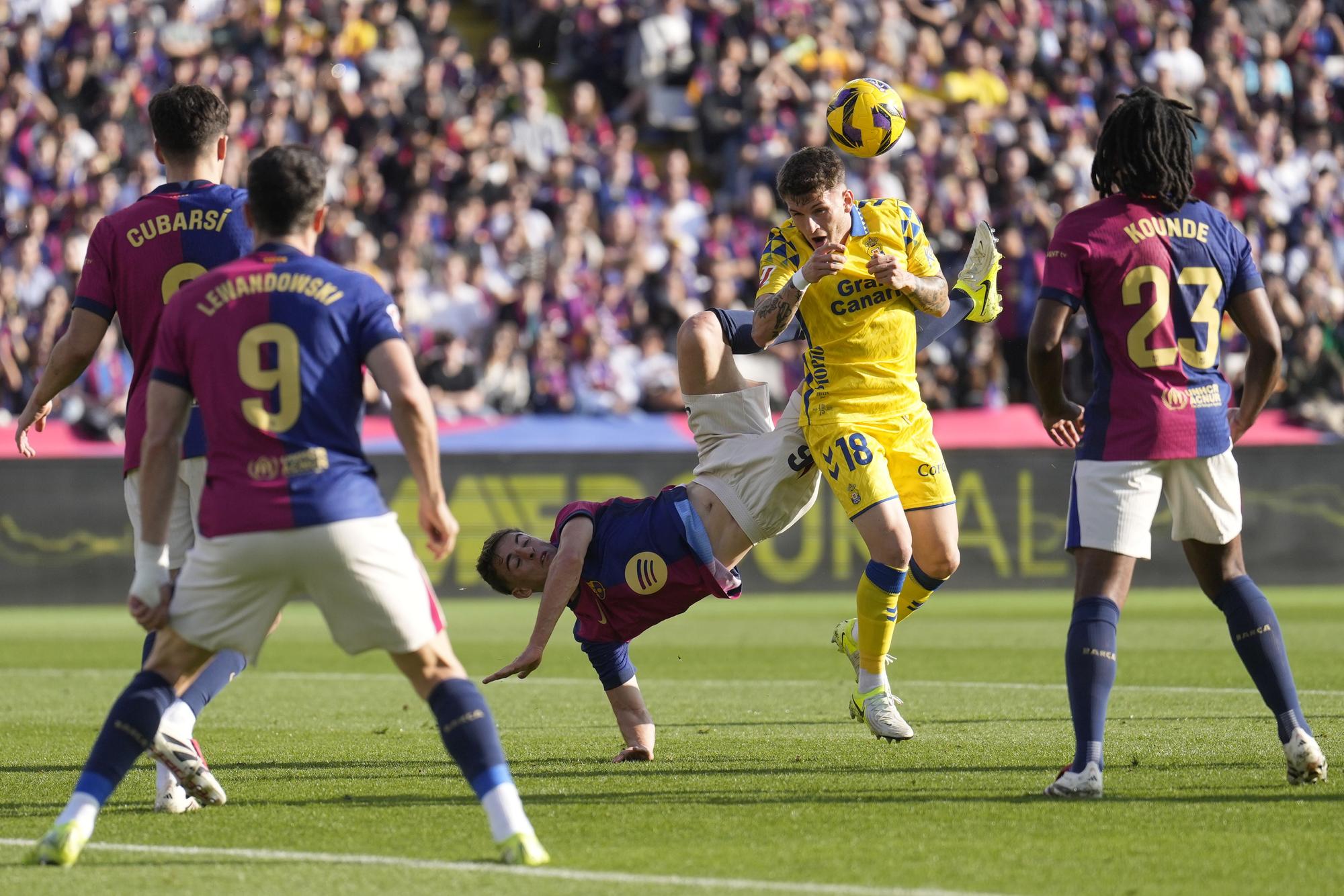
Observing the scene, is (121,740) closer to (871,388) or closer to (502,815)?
(502,815)

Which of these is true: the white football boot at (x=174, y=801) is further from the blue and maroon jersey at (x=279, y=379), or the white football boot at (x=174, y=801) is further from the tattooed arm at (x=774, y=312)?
the tattooed arm at (x=774, y=312)

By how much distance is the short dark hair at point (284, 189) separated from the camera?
514 cm

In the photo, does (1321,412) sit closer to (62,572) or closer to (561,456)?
(561,456)

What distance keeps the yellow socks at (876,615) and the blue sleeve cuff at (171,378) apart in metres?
3.81

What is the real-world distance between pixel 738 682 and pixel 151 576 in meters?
6.40

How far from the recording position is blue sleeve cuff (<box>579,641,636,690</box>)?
774 cm

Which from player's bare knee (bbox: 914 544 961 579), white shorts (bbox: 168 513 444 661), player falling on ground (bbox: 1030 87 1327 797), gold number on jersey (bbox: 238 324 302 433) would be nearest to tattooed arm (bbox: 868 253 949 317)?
player's bare knee (bbox: 914 544 961 579)

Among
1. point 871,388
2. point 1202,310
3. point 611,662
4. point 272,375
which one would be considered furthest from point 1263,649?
point 272,375

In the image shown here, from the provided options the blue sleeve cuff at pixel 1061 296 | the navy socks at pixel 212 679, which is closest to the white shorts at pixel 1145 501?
the blue sleeve cuff at pixel 1061 296

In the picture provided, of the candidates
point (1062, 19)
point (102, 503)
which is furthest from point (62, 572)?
point (1062, 19)

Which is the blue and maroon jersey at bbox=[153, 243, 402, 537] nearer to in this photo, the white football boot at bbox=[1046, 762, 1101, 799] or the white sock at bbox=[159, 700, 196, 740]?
the white sock at bbox=[159, 700, 196, 740]

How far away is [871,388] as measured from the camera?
8.20m

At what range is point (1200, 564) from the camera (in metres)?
6.51

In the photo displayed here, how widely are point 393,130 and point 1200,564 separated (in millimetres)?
16228
